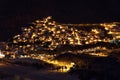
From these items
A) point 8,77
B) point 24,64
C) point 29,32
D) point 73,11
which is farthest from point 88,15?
point 8,77

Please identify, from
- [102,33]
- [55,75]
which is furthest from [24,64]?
[102,33]

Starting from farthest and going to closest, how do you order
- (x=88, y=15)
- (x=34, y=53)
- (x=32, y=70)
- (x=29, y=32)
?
(x=88, y=15) → (x=29, y=32) → (x=34, y=53) → (x=32, y=70)

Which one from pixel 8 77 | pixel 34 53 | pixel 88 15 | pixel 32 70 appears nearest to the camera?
pixel 8 77

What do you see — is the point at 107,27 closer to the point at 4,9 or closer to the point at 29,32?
the point at 29,32

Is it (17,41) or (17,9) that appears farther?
(17,9)

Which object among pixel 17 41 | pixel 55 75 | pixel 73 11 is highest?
pixel 73 11

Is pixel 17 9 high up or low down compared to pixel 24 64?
up
